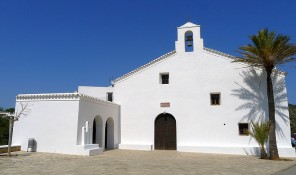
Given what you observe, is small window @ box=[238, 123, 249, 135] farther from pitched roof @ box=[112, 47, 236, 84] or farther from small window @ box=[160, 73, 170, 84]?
small window @ box=[160, 73, 170, 84]

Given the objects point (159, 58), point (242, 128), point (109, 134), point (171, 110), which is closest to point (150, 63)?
point (159, 58)

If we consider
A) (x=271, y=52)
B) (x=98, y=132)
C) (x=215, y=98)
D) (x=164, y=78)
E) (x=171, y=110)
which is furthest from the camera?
(x=164, y=78)

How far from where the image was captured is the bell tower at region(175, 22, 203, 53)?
20.1 metres

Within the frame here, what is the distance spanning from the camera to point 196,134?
62.3 ft

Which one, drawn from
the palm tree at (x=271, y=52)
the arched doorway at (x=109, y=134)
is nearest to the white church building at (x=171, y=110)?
the arched doorway at (x=109, y=134)

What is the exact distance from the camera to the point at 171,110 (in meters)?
19.8

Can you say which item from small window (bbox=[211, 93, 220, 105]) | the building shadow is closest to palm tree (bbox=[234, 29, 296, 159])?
the building shadow

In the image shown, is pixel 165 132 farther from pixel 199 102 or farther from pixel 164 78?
pixel 164 78

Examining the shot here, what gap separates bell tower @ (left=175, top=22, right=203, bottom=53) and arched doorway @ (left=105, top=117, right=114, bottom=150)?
7.75m

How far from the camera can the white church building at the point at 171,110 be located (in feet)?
51.4

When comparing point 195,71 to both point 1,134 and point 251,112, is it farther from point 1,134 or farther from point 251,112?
point 1,134

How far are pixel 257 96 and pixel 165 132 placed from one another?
280 inches

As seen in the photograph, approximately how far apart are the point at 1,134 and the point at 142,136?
18790 millimetres

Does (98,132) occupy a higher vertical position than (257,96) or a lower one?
lower
